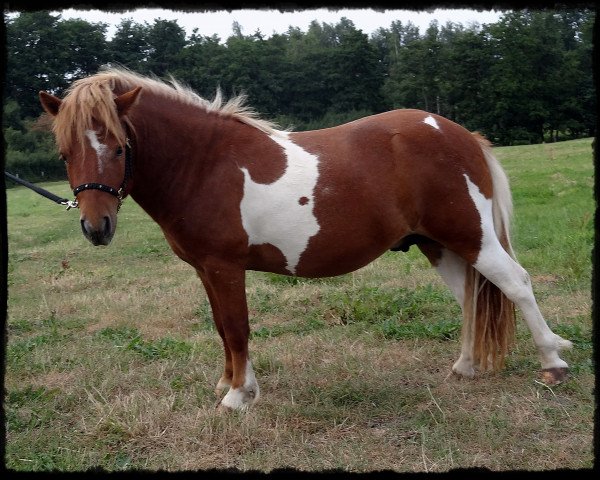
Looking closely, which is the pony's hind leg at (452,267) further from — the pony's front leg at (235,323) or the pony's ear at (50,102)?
Result: the pony's ear at (50,102)

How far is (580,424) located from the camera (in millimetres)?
3316

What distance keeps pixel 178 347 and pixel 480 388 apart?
273 centimetres

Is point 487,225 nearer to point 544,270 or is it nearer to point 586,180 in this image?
point 544,270

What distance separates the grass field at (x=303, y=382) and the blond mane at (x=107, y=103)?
6.16 feet

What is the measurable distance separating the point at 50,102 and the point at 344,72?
111 feet

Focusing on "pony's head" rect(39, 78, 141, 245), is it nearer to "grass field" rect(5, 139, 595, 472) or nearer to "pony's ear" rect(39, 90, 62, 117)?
"pony's ear" rect(39, 90, 62, 117)

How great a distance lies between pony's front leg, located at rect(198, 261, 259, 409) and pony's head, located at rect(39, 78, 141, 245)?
81 centimetres

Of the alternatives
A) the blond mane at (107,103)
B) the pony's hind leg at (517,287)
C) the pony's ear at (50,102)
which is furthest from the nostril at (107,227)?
the pony's hind leg at (517,287)

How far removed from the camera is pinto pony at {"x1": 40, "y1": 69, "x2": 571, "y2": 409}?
3.80m

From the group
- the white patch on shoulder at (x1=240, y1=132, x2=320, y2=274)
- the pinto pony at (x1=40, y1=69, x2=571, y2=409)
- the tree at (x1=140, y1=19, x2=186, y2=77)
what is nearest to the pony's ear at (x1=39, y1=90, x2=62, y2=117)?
the pinto pony at (x1=40, y1=69, x2=571, y2=409)

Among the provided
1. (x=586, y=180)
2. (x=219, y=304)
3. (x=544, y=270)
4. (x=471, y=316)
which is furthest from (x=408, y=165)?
(x=586, y=180)

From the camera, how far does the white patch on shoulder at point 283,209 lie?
383 centimetres

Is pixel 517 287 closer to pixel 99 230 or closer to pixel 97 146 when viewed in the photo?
pixel 99 230

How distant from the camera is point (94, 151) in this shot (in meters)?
3.41
